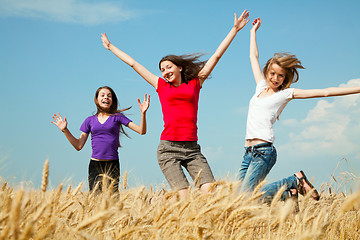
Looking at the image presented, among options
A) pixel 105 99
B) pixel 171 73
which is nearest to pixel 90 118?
pixel 105 99

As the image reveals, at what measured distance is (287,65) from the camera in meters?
4.13

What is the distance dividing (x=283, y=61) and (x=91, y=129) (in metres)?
2.89

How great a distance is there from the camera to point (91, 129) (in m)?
5.35

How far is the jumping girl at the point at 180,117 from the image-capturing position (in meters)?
4.03

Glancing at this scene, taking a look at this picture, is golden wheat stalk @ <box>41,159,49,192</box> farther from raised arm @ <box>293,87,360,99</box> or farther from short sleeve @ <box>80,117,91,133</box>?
short sleeve @ <box>80,117,91,133</box>

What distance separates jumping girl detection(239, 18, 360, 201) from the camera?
3.84 metres

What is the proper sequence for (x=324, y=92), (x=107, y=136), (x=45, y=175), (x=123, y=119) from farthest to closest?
(x=123, y=119), (x=107, y=136), (x=324, y=92), (x=45, y=175)

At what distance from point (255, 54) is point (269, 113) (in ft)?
3.08

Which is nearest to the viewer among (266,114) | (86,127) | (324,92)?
(324,92)

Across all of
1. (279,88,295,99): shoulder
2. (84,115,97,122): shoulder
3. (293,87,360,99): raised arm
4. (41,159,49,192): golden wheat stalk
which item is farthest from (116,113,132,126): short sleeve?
(41,159,49,192): golden wheat stalk

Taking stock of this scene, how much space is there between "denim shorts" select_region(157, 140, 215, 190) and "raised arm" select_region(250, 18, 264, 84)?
1158 millimetres

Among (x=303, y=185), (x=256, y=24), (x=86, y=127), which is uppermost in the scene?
(x=256, y=24)

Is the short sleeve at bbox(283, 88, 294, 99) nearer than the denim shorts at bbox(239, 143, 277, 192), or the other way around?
the denim shorts at bbox(239, 143, 277, 192)

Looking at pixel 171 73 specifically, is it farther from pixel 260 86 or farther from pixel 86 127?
pixel 86 127
